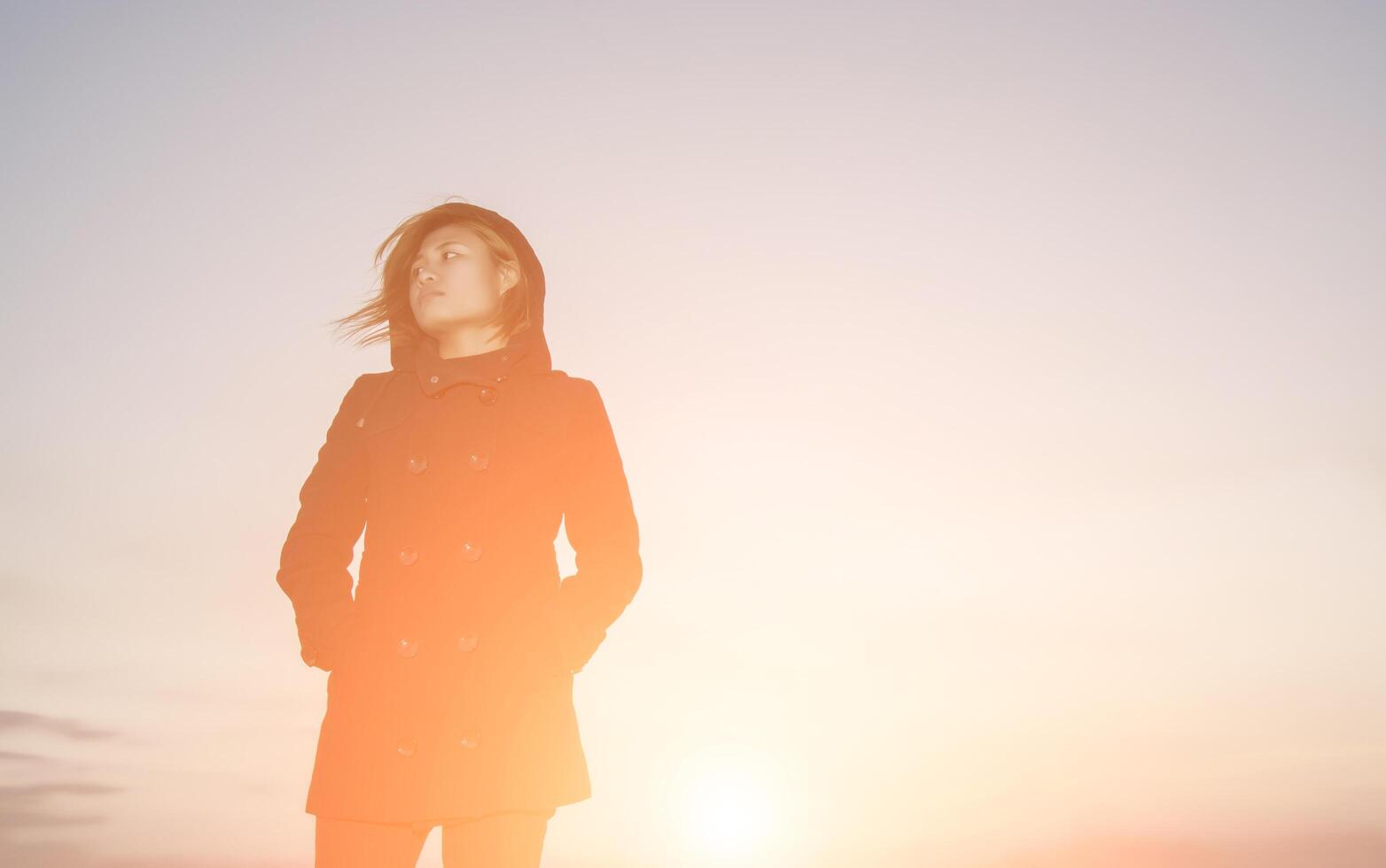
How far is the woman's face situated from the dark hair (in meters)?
0.04

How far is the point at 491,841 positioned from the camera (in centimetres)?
411

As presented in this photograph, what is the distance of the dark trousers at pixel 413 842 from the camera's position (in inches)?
161

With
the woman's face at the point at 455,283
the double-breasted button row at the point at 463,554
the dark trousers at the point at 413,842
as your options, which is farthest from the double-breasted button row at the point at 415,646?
the woman's face at the point at 455,283

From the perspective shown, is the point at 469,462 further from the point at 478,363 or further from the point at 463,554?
the point at 478,363

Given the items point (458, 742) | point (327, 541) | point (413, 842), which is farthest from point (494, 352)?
point (413, 842)

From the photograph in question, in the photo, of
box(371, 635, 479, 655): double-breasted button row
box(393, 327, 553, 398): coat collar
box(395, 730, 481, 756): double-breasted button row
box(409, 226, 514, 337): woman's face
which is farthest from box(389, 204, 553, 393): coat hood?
box(395, 730, 481, 756): double-breasted button row

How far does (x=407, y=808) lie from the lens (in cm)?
407

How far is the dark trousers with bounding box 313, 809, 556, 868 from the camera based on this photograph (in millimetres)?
4102

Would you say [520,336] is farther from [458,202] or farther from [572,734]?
[572,734]

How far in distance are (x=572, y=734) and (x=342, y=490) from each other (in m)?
1.38

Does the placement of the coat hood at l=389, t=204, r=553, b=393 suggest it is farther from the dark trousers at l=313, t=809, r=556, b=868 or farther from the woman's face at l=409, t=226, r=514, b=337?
the dark trousers at l=313, t=809, r=556, b=868

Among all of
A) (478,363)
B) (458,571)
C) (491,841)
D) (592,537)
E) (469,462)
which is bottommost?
(491,841)

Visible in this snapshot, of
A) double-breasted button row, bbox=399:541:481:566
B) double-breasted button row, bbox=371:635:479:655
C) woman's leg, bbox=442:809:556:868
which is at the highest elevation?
double-breasted button row, bbox=399:541:481:566

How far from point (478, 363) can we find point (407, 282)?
72 centimetres
